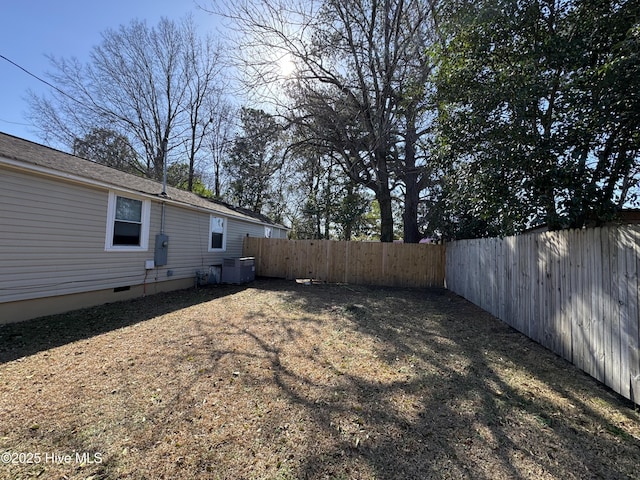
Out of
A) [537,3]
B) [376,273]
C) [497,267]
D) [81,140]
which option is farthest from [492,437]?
[81,140]

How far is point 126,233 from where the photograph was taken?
6875mm

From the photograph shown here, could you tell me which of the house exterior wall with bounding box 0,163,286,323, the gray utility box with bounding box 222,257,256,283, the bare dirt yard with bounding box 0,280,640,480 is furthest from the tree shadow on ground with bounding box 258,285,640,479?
the gray utility box with bounding box 222,257,256,283

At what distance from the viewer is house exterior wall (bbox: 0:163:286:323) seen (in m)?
4.75

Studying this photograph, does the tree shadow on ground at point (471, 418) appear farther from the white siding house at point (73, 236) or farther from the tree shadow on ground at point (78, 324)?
the white siding house at point (73, 236)

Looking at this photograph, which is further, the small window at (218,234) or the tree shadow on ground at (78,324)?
the small window at (218,234)

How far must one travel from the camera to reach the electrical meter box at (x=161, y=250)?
300 inches

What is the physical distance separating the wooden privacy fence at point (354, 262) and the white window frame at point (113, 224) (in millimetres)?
4845

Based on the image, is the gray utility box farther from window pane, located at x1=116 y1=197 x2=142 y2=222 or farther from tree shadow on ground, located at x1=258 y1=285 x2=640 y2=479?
tree shadow on ground, located at x1=258 y1=285 x2=640 y2=479

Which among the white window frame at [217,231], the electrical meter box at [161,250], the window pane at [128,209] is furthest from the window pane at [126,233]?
the white window frame at [217,231]

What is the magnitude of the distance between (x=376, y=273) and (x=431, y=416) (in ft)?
26.6

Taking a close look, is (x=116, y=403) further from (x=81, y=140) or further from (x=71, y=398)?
(x=81, y=140)

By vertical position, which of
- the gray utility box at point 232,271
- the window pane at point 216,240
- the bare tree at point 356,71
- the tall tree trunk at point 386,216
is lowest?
the gray utility box at point 232,271

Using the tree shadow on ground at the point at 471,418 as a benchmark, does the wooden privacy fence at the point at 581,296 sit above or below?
above

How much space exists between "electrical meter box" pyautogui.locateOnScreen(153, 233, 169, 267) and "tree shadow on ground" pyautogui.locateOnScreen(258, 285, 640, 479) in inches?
194
